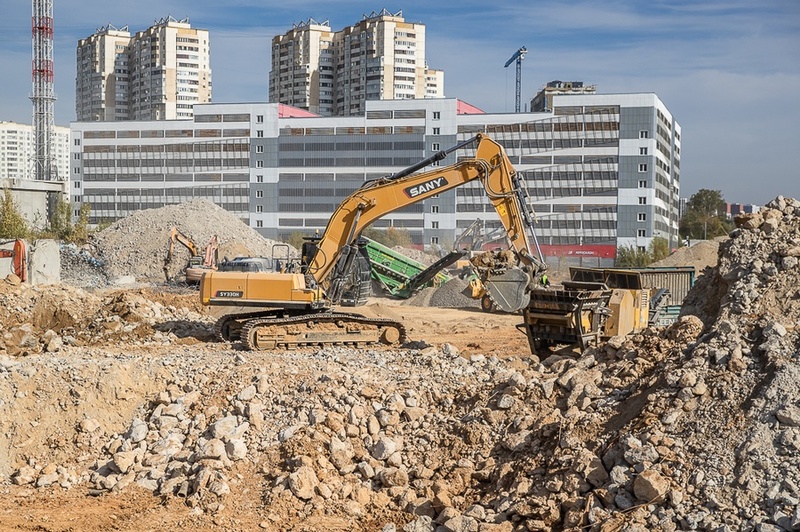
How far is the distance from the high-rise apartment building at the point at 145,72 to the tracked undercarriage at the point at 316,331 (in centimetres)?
8052

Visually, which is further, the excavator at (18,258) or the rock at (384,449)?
the excavator at (18,258)

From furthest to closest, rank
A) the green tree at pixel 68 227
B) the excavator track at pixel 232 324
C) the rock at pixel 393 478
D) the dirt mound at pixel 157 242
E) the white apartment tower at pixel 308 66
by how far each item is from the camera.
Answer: the white apartment tower at pixel 308 66 → the green tree at pixel 68 227 → the dirt mound at pixel 157 242 → the excavator track at pixel 232 324 → the rock at pixel 393 478

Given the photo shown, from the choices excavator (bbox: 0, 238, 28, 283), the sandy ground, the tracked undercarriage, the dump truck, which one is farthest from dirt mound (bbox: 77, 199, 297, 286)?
the sandy ground

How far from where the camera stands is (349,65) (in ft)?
292

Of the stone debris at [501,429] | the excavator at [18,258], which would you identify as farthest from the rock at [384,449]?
the excavator at [18,258]

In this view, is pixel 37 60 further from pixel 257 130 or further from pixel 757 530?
pixel 757 530

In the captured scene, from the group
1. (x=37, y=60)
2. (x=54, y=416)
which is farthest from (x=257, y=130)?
(x=54, y=416)

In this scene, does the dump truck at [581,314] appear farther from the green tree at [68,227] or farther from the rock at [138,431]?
the green tree at [68,227]

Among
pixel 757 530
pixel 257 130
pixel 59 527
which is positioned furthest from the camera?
pixel 257 130

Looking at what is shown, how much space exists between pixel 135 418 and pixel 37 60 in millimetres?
56145

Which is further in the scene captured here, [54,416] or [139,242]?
[139,242]

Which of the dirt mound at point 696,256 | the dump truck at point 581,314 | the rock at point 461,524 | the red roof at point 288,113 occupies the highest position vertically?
the red roof at point 288,113

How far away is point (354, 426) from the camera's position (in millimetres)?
10242

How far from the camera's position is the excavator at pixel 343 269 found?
1513cm
